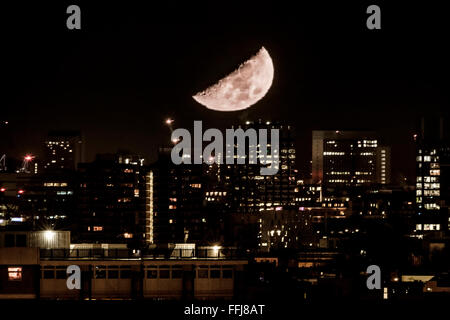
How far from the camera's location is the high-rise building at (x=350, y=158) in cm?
7181

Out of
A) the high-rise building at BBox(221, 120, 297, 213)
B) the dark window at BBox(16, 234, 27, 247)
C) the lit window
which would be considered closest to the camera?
the lit window

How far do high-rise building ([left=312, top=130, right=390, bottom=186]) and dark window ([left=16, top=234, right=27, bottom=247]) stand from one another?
62.0 m

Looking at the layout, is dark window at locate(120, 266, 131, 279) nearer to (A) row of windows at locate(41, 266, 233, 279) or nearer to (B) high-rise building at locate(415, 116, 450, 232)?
(A) row of windows at locate(41, 266, 233, 279)

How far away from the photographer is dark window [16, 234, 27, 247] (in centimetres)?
864

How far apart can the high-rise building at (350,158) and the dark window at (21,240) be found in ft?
203

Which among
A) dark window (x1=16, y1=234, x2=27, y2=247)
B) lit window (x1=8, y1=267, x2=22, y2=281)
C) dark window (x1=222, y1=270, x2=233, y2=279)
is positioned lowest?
dark window (x1=222, y1=270, x2=233, y2=279)

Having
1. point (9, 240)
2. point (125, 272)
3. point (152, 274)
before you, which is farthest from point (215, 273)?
point (9, 240)

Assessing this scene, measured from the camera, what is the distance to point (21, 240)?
28.5 feet

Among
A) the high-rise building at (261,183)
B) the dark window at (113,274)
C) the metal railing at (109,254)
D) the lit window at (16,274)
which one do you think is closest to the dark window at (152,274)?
the metal railing at (109,254)

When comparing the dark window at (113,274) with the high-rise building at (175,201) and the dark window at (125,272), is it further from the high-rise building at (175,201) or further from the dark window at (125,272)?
the high-rise building at (175,201)

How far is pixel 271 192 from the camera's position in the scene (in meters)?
55.0

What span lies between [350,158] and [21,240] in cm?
6735

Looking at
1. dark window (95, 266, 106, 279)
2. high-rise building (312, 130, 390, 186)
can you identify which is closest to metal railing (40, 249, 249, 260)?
dark window (95, 266, 106, 279)

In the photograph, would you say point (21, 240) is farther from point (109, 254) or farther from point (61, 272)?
point (109, 254)
